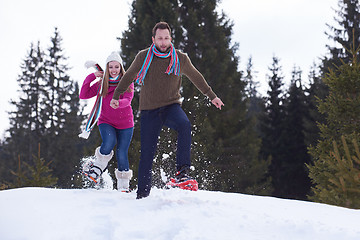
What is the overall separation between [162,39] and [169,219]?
1.92 m

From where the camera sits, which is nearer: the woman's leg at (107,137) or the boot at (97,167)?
the woman's leg at (107,137)

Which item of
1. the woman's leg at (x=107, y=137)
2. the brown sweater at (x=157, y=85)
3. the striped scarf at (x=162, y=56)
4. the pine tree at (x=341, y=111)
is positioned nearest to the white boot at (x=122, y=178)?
the woman's leg at (x=107, y=137)

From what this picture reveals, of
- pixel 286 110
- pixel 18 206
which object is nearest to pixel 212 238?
pixel 18 206

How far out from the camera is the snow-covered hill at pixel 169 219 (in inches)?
103

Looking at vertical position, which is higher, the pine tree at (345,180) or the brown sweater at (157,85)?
the brown sweater at (157,85)

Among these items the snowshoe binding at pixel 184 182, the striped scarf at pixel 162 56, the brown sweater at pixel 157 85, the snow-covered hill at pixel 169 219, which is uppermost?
the striped scarf at pixel 162 56

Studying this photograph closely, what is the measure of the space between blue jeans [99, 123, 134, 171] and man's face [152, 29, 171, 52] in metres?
1.54

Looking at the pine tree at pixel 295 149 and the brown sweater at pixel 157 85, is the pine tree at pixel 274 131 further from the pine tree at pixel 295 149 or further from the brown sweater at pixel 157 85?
the brown sweater at pixel 157 85

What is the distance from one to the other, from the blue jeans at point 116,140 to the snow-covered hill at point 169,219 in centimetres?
120

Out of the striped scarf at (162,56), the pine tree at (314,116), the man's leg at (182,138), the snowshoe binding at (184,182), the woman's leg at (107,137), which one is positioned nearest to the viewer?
the snowshoe binding at (184,182)

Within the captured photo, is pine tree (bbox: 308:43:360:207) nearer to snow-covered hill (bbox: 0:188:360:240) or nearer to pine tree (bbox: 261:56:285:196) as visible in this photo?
snow-covered hill (bbox: 0:188:360:240)

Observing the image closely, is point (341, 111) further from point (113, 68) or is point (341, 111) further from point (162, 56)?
point (162, 56)

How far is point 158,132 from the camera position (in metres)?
3.97

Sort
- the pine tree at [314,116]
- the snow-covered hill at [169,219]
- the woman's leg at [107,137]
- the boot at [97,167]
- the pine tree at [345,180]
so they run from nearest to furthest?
the snow-covered hill at [169,219]
the pine tree at [345,180]
the woman's leg at [107,137]
the boot at [97,167]
the pine tree at [314,116]
